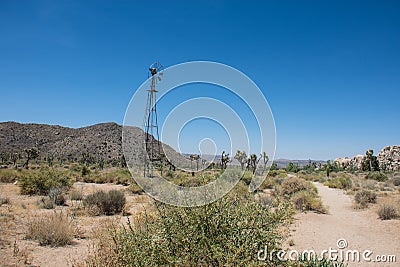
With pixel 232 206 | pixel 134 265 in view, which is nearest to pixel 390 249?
pixel 232 206

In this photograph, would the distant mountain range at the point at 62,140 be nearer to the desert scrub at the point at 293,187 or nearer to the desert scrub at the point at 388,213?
the desert scrub at the point at 293,187

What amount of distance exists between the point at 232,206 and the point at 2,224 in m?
8.51

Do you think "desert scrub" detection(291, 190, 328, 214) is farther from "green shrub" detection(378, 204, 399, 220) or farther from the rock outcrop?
the rock outcrop

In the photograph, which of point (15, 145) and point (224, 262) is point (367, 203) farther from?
point (15, 145)

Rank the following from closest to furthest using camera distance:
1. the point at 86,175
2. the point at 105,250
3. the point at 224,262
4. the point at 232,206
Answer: the point at 224,262 → the point at 232,206 → the point at 105,250 → the point at 86,175

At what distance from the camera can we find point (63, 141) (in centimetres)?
6419

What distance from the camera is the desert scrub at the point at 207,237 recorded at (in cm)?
362

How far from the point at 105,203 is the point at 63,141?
5928cm

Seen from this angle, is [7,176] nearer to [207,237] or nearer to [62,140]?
[207,237]

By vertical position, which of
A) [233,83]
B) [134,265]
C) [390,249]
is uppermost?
[233,83]

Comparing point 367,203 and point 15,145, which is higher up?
A: point 15,145

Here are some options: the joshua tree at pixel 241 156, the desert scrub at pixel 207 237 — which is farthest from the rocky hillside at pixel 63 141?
the desert scrub at pixel 207 237

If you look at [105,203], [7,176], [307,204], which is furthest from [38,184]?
[307,204]

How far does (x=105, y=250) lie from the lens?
5465 mm
